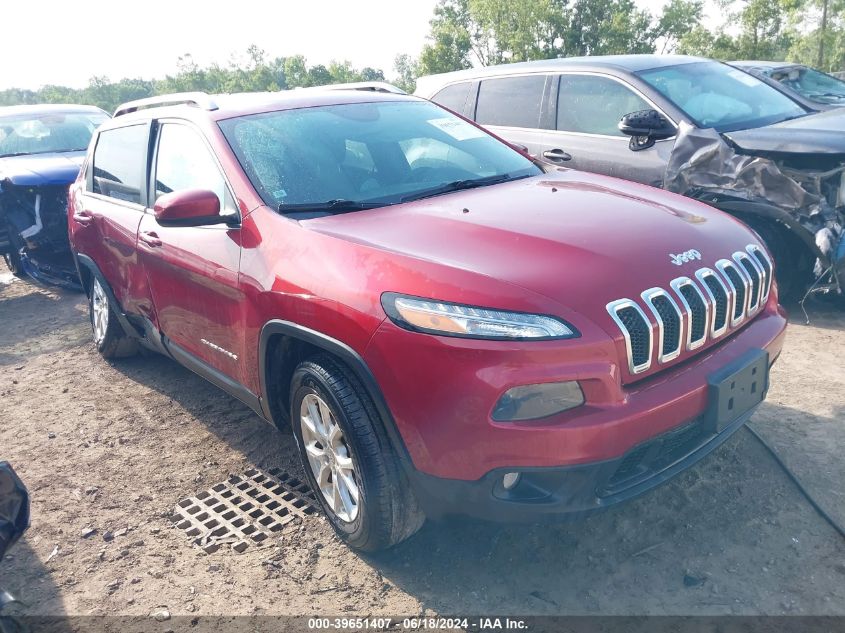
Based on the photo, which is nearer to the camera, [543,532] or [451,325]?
[451,325]

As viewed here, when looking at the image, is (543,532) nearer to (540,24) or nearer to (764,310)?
(764,310)

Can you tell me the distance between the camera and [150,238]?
366cm

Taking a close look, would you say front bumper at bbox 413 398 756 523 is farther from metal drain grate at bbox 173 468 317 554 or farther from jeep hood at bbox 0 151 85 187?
jeep hood at bbox 0 151 85 187

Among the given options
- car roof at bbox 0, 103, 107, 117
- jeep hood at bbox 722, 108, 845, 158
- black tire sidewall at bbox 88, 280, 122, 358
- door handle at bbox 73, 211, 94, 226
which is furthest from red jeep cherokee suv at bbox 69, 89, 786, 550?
car roof at bbox 0, 103, 107, 117

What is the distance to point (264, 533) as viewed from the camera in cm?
295

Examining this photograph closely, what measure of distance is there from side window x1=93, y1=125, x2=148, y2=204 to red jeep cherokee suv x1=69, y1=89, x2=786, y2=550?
0.48m

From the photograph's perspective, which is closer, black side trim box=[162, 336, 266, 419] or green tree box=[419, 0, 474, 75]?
black side trim box=[162, 336, 266, 419]

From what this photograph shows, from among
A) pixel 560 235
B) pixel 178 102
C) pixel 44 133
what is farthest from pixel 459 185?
pixel 44 133

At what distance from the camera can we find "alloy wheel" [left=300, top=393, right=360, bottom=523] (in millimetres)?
2607

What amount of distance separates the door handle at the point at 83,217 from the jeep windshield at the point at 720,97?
4026mm

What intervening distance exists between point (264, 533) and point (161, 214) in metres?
1.39

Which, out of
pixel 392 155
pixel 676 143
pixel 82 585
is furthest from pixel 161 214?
pixel 676 143

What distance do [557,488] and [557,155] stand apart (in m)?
3.76

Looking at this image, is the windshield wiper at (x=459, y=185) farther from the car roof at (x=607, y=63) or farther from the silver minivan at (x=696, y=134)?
the car roof at (x=607, y=63)
